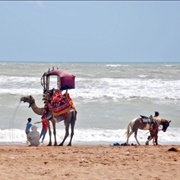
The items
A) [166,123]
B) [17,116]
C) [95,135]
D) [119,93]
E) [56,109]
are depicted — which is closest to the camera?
[56,109]

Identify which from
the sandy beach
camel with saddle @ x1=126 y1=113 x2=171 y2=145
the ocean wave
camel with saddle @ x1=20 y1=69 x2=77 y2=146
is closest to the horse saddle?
camel with saddle @ x1=126 y1=113 x2=171 y2=145

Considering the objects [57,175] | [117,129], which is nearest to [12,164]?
[57,175]

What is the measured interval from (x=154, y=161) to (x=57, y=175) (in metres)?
2.44

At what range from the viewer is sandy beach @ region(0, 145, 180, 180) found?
8.97 meters

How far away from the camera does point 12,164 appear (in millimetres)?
9859

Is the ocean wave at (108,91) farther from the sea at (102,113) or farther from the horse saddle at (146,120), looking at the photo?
the horse saddle at (146,120)

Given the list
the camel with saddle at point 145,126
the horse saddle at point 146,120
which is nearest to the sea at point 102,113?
the camel with saddle at point 145,126

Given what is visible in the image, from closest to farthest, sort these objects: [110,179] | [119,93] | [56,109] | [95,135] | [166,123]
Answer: [110,179], [56,109], [166,123], [95,135], [119,93]

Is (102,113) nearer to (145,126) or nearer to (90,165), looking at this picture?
(145,126)

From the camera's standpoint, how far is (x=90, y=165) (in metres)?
9.84

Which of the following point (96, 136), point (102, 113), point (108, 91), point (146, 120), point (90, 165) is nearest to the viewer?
point (90, 165)

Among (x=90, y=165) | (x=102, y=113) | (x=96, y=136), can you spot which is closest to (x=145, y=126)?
(x=96, y=136)

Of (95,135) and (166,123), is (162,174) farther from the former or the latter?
(95,135)

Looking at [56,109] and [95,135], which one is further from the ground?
[56,109]
